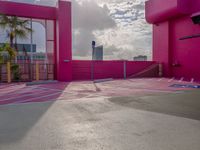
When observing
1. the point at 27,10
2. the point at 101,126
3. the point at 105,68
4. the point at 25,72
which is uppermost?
the point at 27,10

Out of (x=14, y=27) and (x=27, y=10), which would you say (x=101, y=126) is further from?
(x=14, y=27)

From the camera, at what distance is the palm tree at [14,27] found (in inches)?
589

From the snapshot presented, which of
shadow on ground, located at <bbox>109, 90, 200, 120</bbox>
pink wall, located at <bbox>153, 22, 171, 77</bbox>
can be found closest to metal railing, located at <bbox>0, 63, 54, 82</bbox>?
shadow on ground, located at <bbox>109, 90, 200, 120</bbox>

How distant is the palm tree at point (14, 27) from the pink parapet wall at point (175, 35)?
1120cm

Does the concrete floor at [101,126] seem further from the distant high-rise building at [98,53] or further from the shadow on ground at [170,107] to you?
the distant high-rise building at [98,53]

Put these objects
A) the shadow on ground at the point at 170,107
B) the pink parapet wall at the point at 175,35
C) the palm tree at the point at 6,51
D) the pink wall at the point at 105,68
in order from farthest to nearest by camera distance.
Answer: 1. the pink wall at the point at 105,68
2. the pink parapet wall at the point at 175,35
3. the palm tree at the point at 6,51
4. the shadow on ground at the point at 170,107

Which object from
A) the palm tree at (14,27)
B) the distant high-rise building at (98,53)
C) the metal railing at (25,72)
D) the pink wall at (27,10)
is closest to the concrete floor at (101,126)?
the metal railing at (25,72)

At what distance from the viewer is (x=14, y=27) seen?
15.4m

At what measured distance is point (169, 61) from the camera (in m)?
19.2

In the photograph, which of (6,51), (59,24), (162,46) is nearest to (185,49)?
(162,46)

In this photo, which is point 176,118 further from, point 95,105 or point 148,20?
point 148,20

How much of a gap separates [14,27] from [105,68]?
8032mm

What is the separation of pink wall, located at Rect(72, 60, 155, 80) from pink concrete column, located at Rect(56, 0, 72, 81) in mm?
1621

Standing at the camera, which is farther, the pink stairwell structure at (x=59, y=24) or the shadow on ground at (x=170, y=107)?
the pink stairwell structure at (x=59, y=24)
